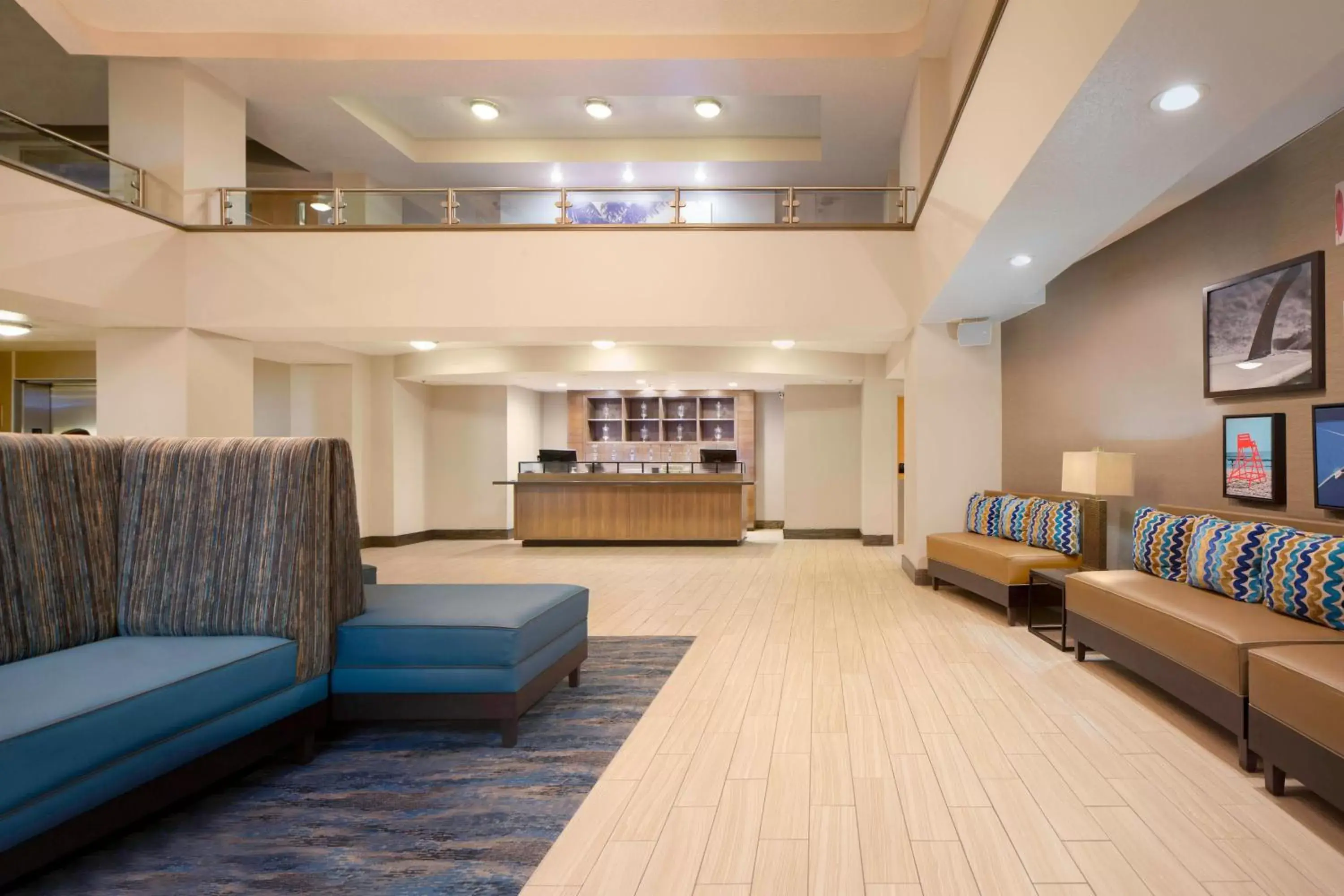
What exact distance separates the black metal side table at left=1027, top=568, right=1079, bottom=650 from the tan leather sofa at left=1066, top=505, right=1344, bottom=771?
0.63 feet

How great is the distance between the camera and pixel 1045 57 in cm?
287

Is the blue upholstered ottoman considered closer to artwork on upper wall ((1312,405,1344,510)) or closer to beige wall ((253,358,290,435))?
artwork on upper wall ((1312,405,1344,510))

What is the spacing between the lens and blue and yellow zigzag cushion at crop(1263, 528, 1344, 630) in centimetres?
296

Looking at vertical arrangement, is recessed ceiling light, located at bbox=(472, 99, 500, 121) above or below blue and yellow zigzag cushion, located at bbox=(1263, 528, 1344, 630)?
above

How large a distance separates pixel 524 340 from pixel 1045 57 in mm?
5959

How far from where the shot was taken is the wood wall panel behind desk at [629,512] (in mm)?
10234

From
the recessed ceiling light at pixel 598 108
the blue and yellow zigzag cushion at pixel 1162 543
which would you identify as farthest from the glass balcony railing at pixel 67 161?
the blue and yellow zigzag cushion at pixel 1162 543

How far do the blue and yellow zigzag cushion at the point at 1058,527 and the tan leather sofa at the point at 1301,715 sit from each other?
2.70 metres

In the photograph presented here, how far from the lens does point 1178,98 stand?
263 centimetres

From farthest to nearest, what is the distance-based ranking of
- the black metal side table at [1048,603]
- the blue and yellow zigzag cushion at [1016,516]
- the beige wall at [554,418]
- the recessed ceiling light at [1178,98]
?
the beige wall at [554,418], the blue and yellow zigzag cushion at [1016,516], the black metal side table at [1048,603], the recessed ceiling light at [1178,98]

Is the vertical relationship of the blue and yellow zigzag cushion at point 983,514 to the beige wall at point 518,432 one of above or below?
below

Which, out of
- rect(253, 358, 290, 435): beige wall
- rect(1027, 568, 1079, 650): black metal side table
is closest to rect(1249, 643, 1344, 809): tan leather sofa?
rect(1027, 568, 1079, 650): black metal side table

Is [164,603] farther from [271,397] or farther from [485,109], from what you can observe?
[271,397]

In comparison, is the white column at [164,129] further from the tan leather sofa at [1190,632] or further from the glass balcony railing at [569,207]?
the tan leather sofa at [1190,632]
